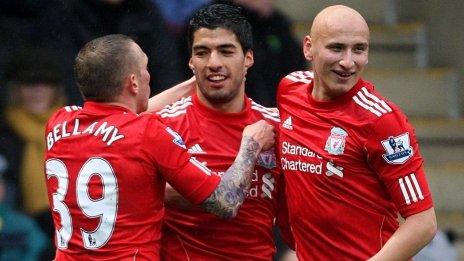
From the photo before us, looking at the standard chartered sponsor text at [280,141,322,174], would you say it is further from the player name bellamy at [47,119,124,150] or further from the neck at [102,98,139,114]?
the player name bellamy at [47,119,124,150]

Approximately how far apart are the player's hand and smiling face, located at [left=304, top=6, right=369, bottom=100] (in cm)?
34

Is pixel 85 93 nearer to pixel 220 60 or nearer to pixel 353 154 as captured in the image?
pixel 220 60

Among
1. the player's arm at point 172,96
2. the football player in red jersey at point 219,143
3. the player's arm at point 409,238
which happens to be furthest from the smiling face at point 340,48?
the player's arm at point 172,96

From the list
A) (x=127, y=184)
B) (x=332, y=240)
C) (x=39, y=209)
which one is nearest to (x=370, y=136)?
(x=332, y=240)

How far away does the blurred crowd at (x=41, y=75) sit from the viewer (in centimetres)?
863

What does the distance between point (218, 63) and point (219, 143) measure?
0.38m

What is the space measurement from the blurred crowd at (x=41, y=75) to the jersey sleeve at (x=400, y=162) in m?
3.01

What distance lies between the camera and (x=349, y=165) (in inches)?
248

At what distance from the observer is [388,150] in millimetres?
6129

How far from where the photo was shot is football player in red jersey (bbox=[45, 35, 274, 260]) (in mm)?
6098

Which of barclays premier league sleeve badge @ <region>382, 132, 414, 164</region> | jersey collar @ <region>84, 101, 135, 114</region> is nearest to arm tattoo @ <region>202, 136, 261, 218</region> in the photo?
jersey collar @ <region>84, 101, 135, 114</region>

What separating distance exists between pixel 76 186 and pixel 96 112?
332mm

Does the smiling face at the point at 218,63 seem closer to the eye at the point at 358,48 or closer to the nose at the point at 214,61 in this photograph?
the nose at the point at 214,61

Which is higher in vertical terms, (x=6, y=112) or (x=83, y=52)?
(x=83, y=52)
